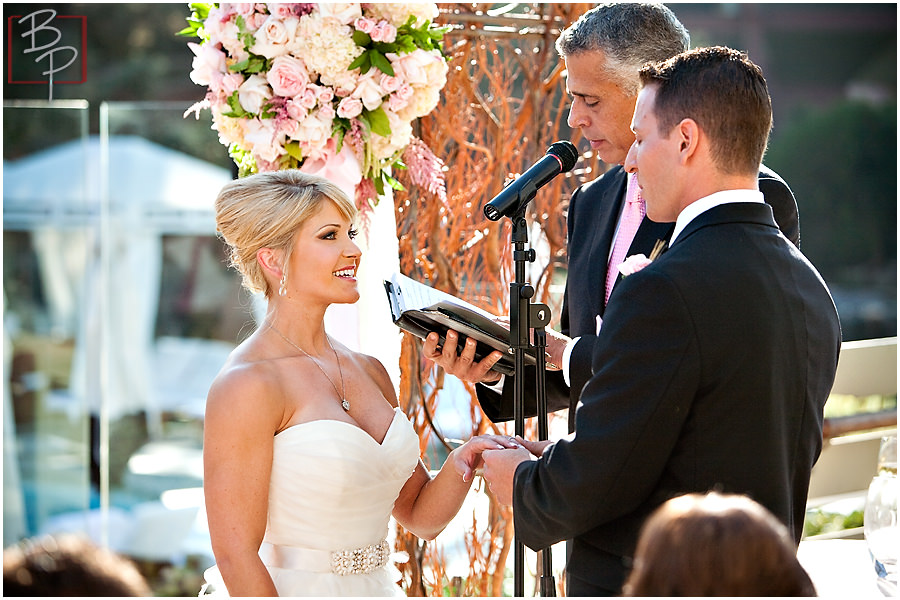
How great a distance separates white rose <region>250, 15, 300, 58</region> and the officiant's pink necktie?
117 centimetres

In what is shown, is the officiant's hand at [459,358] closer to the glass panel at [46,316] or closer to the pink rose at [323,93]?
the pink rose at [323,93]

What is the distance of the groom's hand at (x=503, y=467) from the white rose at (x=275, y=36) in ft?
4.97

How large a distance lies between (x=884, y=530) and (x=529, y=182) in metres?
1.52

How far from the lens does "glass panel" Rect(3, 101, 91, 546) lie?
620 cm

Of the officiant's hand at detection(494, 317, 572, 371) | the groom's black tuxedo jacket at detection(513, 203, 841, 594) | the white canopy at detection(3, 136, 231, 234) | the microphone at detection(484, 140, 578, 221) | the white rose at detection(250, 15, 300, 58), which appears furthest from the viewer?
the white canopy at detection(3, 136, 231, 234)

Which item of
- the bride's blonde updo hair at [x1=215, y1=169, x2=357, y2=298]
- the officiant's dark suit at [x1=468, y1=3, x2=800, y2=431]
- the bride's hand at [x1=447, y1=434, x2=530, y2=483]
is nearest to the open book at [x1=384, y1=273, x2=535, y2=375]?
the officiant's dark suit at [x1=468, y1=3, x2=800, y2=431]

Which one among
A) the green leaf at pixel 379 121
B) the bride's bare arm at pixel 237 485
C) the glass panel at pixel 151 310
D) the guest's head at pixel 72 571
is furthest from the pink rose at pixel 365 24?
the glass panel at pixel 151 310

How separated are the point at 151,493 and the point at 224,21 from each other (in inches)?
210

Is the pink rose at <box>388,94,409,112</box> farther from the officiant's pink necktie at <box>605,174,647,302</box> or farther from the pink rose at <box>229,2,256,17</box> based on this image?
the officiant's pink necktie at <box>605,174,647,302</box>

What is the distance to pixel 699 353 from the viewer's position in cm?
186

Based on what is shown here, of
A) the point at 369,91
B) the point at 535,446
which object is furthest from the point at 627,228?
the point at 369,91

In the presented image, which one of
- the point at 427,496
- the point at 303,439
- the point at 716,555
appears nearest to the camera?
the point at 716,555

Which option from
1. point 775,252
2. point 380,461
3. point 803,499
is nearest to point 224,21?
point 380,461

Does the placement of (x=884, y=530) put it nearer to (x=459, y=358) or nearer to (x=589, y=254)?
(x=589, y=254)
